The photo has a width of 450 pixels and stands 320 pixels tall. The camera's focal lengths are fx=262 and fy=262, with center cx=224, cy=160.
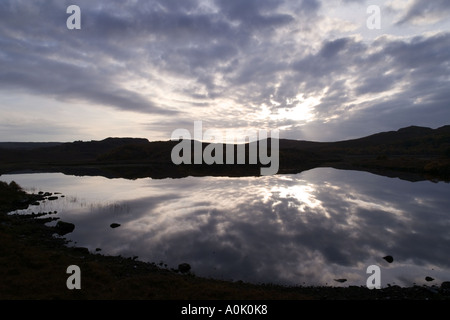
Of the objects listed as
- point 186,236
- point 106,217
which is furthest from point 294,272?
point 106,217

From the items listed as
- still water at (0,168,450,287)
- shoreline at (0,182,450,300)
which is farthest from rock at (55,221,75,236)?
shoreline at (0,182,450,300)

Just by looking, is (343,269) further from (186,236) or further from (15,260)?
(15,260)

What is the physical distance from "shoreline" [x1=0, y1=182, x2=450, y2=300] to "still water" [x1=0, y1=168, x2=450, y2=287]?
1401 mm

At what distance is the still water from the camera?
16.1 m

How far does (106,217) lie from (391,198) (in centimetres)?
3668

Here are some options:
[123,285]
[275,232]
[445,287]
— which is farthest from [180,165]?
[445,287]

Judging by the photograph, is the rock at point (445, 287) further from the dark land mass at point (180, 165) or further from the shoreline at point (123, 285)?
the dark land mass at point (180, 165)

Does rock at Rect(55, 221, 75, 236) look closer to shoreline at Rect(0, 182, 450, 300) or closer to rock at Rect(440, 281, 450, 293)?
shoreline at Rect(0, 182, 450, 300)

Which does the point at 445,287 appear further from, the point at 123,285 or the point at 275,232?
the point at 123,285

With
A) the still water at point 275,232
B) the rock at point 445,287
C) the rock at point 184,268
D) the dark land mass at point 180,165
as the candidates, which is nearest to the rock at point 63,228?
the still water at point 275,232

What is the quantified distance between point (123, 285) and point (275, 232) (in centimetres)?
1409

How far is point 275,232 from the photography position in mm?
22719
